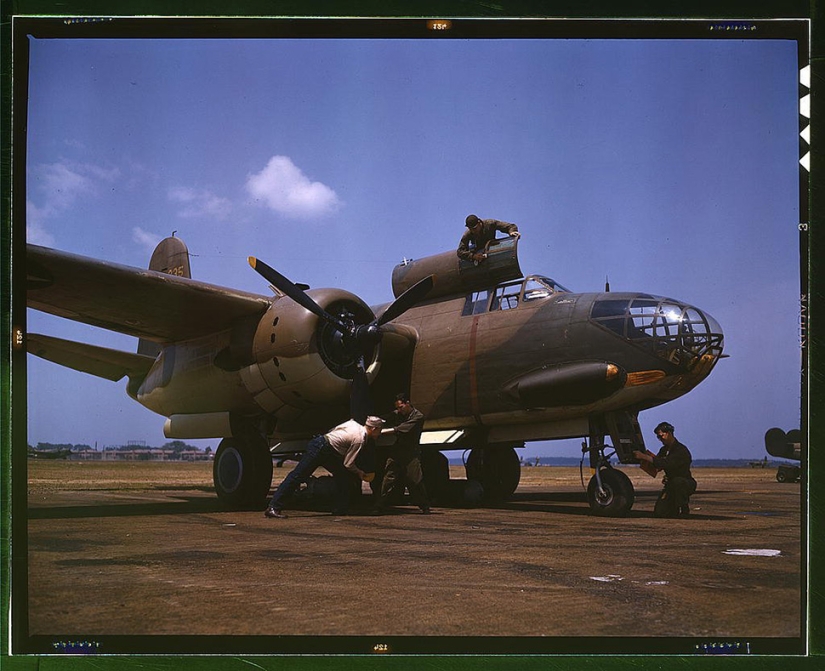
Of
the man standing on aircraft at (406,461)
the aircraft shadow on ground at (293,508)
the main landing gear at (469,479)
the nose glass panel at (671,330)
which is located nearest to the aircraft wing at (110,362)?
the aircraft shadow on ground at (293,508)

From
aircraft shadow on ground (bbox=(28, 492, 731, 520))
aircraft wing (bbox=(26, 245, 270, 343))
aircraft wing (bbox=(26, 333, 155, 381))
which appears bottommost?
aircraft shadow on ground (bbox=(28, 492, 731, 520))

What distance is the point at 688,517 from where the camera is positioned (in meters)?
9.98

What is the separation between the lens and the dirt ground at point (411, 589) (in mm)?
4621

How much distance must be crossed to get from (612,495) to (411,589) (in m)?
5.22

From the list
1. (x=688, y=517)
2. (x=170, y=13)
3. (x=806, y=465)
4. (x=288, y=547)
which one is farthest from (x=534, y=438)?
(x=170, y=13)

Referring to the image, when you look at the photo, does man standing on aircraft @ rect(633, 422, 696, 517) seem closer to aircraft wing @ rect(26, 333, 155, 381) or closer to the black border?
the black border

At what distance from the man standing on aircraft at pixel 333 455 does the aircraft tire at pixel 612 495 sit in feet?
9.78

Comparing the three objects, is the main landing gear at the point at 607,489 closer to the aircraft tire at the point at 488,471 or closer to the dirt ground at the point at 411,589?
the dirt ground at the point at 411,589

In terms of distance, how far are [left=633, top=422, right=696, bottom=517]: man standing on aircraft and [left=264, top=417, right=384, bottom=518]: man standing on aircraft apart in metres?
3.60

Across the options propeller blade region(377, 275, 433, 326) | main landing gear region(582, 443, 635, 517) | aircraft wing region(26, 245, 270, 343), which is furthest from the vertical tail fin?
main landing gear region(582, 443, 635, 517)

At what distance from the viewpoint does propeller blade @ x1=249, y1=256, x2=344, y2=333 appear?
10781mm

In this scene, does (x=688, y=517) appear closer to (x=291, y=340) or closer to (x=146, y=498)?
(x=291, y=340)

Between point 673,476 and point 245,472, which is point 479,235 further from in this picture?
point 245,472

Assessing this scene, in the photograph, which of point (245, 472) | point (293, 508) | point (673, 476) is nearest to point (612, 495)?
point (673, 476)
